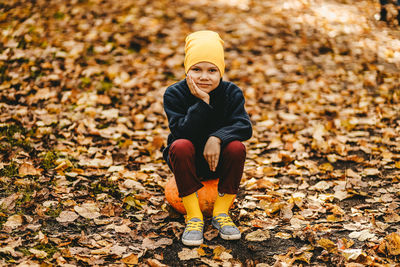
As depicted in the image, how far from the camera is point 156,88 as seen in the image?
5.61 meters

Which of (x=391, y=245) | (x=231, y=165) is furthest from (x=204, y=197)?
(x=391, y=245)

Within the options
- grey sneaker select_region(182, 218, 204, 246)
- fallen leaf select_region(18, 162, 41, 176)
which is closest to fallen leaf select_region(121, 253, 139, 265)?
grey sneaker select_region(182, 218, 204, 246)

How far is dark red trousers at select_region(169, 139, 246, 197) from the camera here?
2.59 meters

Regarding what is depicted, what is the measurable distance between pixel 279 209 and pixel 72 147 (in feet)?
7.89

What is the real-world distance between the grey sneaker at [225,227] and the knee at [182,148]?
0.56m

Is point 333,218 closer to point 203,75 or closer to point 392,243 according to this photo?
point 392,243

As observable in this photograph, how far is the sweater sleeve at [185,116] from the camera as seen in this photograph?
2.59 meters

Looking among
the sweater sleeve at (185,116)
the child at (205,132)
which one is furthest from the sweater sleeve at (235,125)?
the sweater sleeve at (185,116)

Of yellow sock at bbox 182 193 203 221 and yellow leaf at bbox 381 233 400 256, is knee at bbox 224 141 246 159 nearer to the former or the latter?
yellow sock at bbox 182 193 203 221

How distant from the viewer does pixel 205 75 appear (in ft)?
8.68

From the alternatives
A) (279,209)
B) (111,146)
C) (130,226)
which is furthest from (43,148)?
(279,209)

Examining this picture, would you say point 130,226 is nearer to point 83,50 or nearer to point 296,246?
point 296,246

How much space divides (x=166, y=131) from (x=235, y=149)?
2.26 meters

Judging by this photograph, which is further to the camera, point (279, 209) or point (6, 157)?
point (6, 157)
